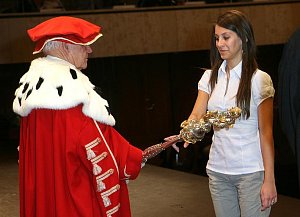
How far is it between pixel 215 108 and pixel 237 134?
161 millimetres

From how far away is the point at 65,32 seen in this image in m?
2.78

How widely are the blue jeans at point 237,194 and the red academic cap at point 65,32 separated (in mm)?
851

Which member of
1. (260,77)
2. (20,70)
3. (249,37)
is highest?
(249,37)

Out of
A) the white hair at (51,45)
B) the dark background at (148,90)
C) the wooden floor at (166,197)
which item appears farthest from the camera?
the dark background at (148,90)

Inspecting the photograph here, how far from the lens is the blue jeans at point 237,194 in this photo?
288 cm


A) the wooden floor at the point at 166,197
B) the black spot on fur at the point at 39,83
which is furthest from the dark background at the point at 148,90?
the black spot on fur at the point at 39,83

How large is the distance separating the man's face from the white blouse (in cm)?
63

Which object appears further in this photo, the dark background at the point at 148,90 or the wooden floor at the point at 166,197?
the dark background at the point at 148,90

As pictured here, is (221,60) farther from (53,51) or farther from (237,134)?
(53,51)

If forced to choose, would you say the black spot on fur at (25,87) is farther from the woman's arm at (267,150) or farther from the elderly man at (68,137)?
the woman's arm at (267,150)

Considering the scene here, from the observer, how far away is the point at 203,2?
11.1 m

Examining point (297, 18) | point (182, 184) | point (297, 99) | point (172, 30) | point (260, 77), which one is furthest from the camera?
point (297, 18)

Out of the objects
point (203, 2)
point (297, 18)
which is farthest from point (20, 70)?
point (297, 18)

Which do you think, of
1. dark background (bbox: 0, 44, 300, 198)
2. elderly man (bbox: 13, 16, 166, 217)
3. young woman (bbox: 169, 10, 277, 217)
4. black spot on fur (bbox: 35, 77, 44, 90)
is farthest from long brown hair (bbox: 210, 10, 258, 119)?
dark background (bbox: 0, 44, 300, 198)
